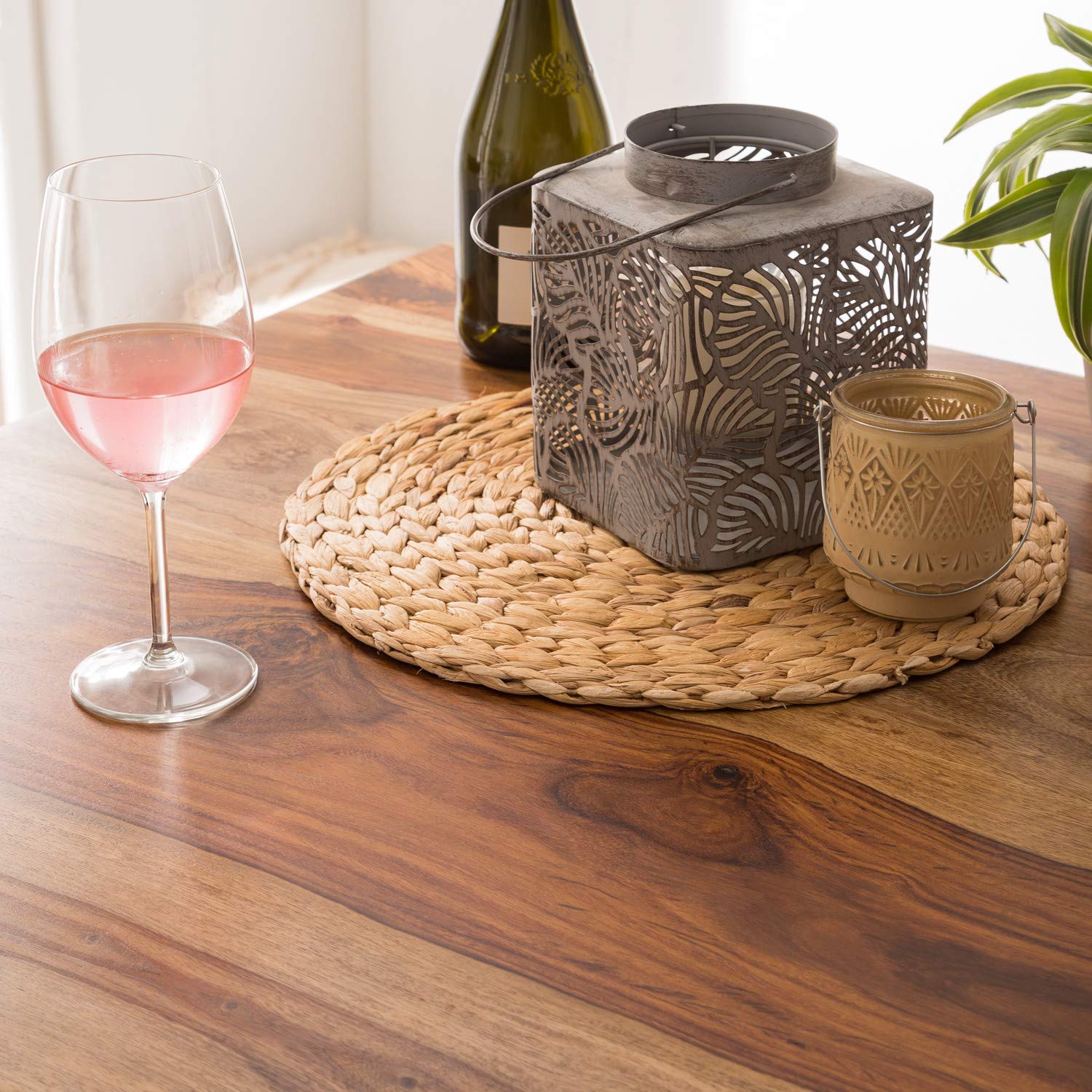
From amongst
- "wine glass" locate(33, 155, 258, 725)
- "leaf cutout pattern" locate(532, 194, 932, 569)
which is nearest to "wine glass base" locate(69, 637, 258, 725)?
"wine glass" locate(33, 155, 258, 725)

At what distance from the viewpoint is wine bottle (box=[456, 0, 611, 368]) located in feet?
3.58

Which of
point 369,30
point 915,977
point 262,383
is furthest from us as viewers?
point 369,30

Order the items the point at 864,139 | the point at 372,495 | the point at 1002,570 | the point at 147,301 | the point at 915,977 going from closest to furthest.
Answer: the point at 915,977
the point at 147,301
the point at 1002,570
the point at 372,495
the point at 864,139

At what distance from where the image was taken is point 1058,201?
867 mm

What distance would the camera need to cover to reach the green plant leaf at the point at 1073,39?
947 millimetres

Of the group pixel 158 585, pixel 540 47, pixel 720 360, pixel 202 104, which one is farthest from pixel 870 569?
pixel 202 104

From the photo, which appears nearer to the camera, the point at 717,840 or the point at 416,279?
the point at 717,840

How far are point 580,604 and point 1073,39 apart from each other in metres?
0.59

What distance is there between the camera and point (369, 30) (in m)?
2.65

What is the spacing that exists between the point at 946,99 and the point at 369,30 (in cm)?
118

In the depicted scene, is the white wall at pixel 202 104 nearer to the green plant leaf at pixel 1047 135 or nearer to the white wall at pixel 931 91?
the white wall at pixel 931 91

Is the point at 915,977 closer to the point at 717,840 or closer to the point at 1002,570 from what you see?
the point at 717,840

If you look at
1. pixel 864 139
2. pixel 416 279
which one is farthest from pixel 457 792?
pixel 864 139

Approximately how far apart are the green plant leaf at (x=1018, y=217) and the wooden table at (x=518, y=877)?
0.25m
